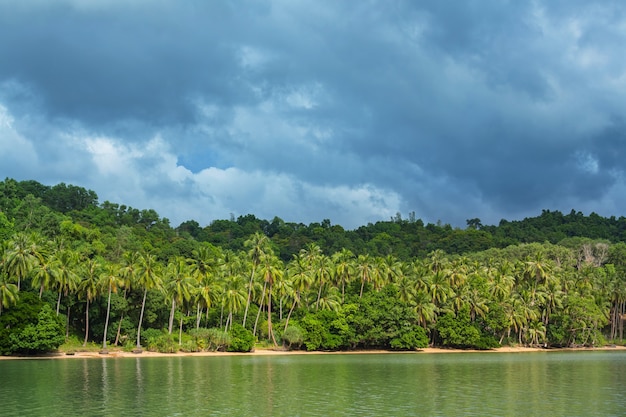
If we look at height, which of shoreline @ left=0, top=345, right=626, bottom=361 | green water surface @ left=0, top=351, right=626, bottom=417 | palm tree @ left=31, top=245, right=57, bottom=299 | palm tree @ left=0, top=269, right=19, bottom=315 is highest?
palm tree @ left=31, top=245, right=57, bottom=299

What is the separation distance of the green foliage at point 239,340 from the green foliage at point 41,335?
91.0 feet

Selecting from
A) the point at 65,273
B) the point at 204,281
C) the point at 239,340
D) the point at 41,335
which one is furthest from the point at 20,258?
the point at 239,340

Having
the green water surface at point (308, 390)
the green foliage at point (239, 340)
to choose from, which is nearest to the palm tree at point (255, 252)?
the green foliage at point (239, 340)

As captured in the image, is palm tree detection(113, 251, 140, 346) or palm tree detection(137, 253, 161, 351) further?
palm tree detection(113, 251, 140, 346)

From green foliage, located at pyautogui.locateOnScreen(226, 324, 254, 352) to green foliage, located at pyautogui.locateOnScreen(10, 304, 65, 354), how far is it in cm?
2773

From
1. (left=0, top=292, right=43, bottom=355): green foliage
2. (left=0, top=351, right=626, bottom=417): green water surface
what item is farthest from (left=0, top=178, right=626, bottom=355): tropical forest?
(left=0, top=351, right=626, bottom=417): green water surface

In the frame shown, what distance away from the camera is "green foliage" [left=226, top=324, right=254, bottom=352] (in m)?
109

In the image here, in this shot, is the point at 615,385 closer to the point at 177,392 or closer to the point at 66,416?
the point at 177,392

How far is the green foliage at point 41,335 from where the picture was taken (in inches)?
3497

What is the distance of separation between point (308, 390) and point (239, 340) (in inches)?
2223

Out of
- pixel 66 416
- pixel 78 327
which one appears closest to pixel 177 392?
pixel 66 416

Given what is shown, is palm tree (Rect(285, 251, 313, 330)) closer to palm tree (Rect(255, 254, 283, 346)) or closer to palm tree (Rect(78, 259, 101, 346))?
palm tree (Rect(255, 254, 283, 346))

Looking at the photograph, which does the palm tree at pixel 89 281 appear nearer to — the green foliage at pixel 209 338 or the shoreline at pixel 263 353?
the shoreline at pixel 263 353

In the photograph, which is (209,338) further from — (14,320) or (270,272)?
(14,320)
